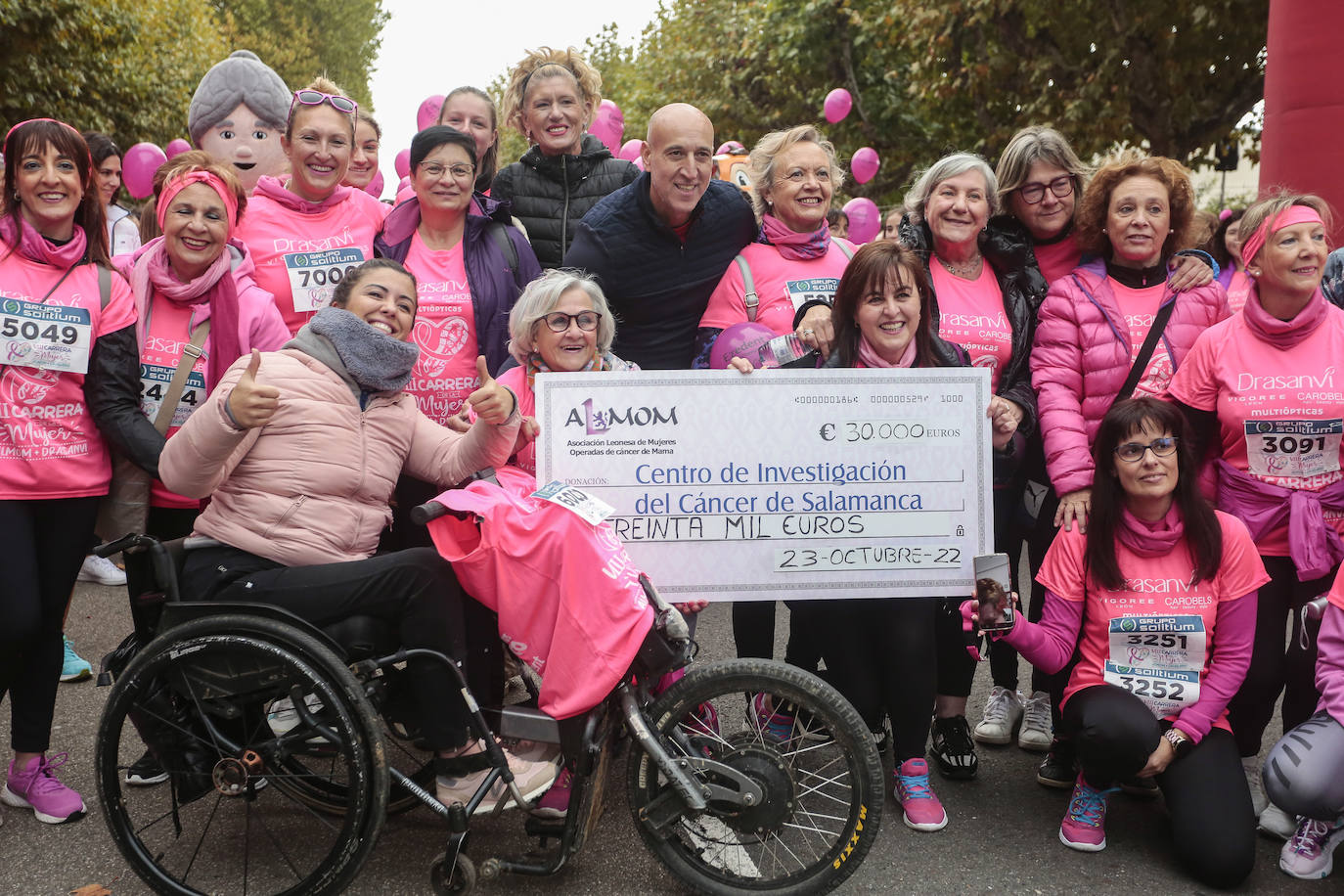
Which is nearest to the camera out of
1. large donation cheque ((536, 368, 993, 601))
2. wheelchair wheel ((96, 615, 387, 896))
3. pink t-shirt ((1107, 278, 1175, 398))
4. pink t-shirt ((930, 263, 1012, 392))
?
wheelchair wheel ((96, 615, 387, 896))

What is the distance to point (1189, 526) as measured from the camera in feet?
11.8

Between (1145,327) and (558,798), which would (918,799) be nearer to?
(558,798)

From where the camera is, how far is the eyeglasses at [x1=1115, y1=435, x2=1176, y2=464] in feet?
11.8

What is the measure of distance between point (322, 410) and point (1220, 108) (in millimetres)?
13362

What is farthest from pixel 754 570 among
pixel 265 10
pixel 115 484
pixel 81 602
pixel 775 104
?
pixel 265 10

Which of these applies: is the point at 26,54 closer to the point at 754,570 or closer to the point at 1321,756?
the point at 754,570

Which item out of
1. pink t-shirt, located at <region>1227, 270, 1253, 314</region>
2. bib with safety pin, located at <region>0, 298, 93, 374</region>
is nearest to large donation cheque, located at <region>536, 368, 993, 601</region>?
bib with safety pin, located at <region>0, 298, 93, 374</region>

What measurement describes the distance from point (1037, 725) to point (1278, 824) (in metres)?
0.92

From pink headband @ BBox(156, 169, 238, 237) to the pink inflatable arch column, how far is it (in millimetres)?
6201

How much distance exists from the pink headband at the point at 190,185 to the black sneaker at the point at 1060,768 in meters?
3.43

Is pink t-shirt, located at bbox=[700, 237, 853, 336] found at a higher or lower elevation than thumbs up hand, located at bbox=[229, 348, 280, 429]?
higher

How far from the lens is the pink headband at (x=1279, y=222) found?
3711mm

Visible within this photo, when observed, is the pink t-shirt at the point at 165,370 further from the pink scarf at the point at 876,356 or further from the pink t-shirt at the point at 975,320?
the pink t-shirt at the point at 975,320

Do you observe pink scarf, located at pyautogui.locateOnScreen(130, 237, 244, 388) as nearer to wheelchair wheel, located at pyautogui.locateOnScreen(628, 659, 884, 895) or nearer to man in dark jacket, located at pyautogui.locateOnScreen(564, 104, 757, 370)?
man in dark jacket, located at pyautogui.locateOnScreen(564, 104, 757, 370)
